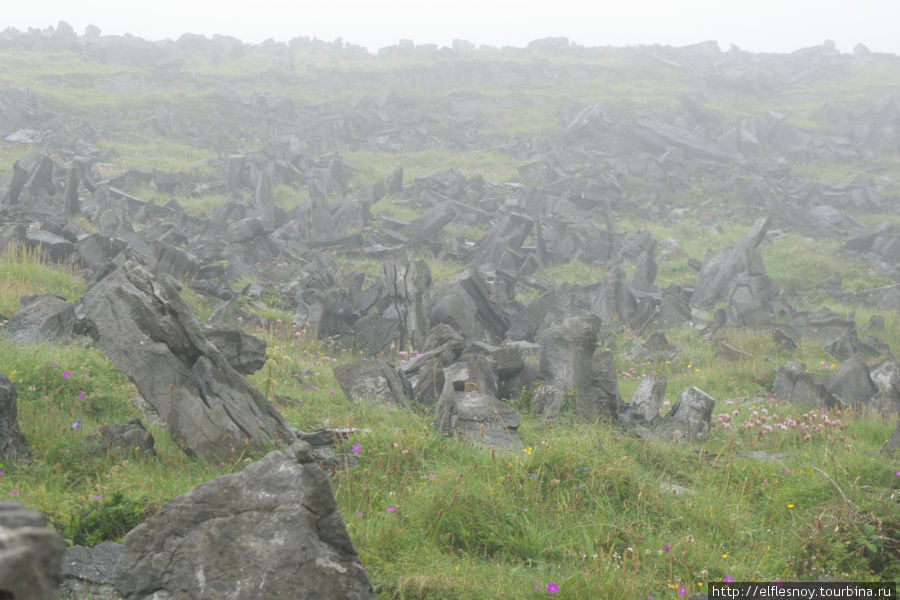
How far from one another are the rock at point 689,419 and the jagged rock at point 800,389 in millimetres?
3008

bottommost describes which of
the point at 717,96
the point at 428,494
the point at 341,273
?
the point at 341,273

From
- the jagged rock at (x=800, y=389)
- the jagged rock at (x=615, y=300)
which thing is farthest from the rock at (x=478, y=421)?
the jagged rock at (x=615, y=300)

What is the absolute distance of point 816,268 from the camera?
68.0 feet

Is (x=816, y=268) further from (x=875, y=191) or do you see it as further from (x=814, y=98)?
(x=814, y=98)

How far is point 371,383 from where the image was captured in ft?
25.4

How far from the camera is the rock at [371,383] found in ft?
25.1

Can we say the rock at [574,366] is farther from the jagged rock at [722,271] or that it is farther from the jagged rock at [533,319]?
the jagged rock at [722,271]

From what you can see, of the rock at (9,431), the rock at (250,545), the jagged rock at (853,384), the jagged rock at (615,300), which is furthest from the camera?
the jagged rock at (615,300)

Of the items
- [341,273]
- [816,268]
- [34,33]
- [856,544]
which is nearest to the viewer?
[856,544]

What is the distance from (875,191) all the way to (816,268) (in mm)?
10501

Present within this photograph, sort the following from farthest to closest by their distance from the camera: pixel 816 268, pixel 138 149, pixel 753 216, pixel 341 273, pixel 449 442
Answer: pixel 138 149
pixel 753 216
pixel 816 268
pixel 341 273
pixel 449 442

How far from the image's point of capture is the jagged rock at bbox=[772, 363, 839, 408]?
10172 millimetres

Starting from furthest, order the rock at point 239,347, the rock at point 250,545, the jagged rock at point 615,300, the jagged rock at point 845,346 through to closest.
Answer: the jagged rock at point 615,300 < the jagged rock at point 845,346 < the rock at point 239,347 < the rock at point 250,545

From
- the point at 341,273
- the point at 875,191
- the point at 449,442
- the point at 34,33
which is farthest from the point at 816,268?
the point at 34,33
